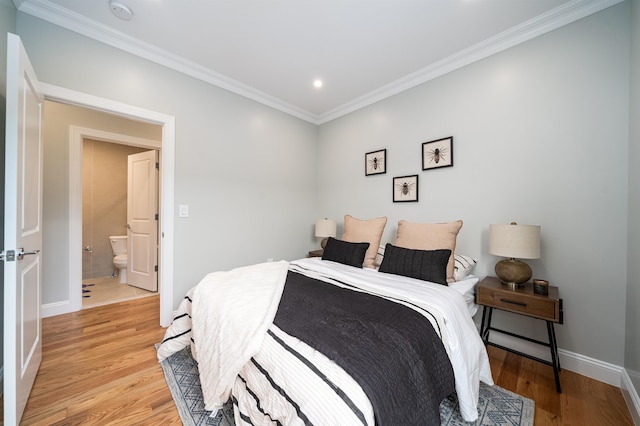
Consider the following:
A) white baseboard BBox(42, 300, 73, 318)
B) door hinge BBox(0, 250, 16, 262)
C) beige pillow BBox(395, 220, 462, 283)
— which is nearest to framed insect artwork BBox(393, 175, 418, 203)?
beige pillow BBox(395, 220, 462, 283)

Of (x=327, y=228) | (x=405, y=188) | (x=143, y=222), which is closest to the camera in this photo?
(x=405, y=188)

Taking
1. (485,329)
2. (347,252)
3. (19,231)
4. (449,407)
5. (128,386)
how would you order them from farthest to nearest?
(347,252)
(485,329)
(128,386)
(449,407)
(19,231)

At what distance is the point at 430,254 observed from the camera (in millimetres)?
1983

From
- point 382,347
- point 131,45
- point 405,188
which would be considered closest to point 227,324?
point 382,347

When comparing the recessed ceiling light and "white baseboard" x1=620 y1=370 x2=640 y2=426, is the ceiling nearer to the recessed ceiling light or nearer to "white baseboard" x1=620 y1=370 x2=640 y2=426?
the recessed ceiling light

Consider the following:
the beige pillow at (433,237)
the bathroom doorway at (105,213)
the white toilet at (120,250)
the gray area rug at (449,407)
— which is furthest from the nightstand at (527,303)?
the white toilet at (120,250)

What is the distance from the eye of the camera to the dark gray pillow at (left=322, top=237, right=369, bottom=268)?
8.07ft

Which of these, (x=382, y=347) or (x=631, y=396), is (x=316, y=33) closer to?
(x=382, y=347)

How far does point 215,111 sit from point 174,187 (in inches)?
39.8

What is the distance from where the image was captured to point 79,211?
287 centimetres

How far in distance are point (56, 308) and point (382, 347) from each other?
11.9 ft

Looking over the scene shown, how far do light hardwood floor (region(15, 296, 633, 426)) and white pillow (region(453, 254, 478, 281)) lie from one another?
711 millimetres

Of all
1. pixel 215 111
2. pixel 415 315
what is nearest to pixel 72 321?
pixel 215 111

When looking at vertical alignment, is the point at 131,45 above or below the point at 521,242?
above
